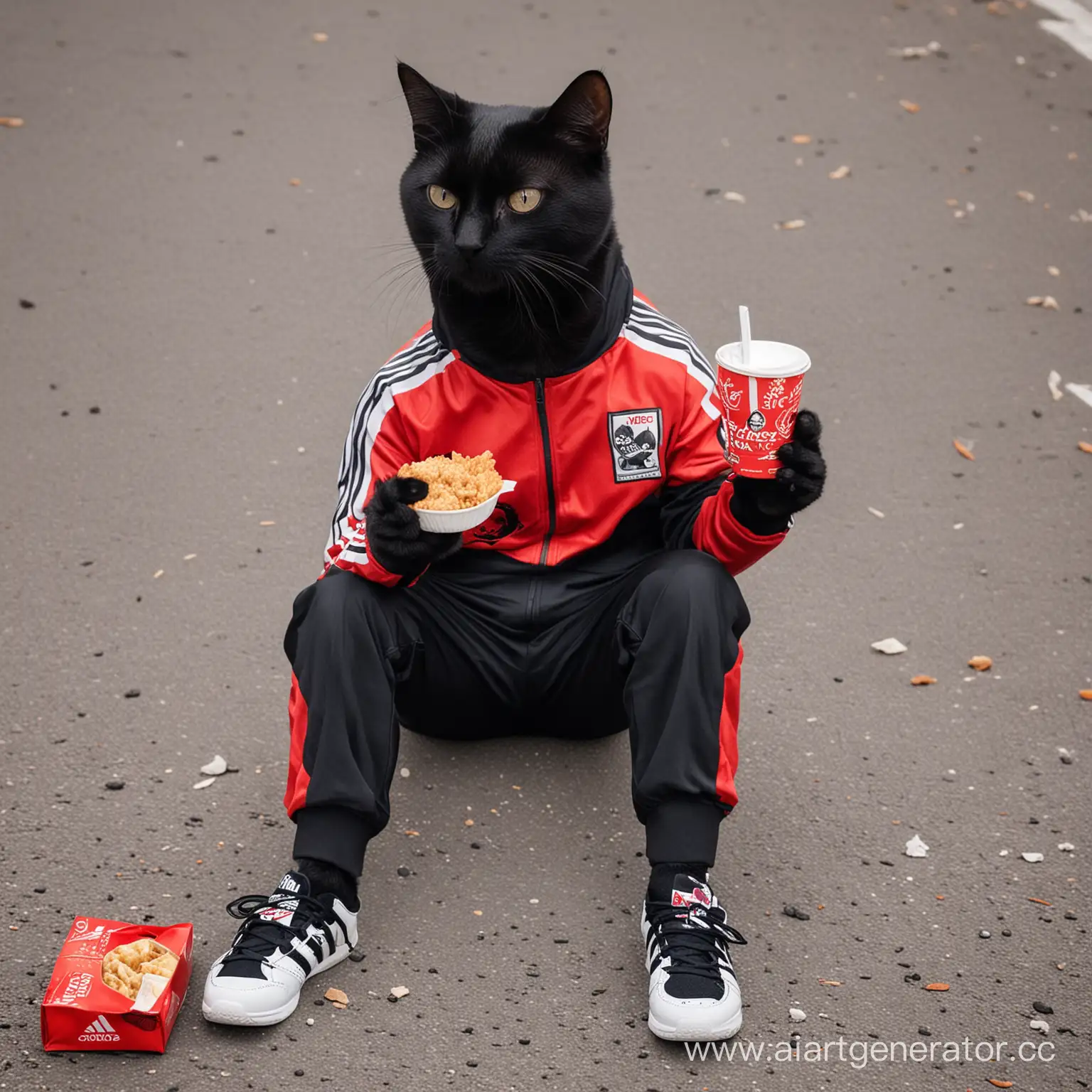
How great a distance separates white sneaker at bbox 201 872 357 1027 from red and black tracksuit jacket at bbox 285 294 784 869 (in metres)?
0.22

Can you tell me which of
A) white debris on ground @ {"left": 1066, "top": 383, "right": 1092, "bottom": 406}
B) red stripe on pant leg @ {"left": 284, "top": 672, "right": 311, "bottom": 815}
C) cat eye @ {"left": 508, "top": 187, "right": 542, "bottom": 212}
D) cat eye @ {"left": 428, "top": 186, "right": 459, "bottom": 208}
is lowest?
white debris on ground @ {"left": 1066, "top": 383, "right": 1092, "bottom": 406}

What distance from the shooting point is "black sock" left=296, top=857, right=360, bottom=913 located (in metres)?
3.12

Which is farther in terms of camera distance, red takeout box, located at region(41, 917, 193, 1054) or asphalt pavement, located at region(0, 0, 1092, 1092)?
asphalt pavement, located at region(0, 0, 1092, 1092)

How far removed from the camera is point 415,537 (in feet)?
9.75

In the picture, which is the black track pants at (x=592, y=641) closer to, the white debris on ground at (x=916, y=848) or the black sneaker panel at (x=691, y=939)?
the black sneaker panel at (x=691, y=939)

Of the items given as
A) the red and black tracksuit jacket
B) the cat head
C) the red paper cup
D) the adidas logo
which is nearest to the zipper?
the red and black tracksuit jacket

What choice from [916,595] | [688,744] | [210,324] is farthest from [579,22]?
[688,744]

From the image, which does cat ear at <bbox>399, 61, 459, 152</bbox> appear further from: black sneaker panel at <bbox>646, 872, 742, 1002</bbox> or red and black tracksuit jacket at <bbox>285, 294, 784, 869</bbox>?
black sneaker panel at <bbox>646, 872, 742, 1002</bbox>

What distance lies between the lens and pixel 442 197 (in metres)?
3.14

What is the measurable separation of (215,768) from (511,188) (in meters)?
1.80

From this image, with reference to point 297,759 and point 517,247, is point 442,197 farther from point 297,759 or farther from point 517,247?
point 297,759

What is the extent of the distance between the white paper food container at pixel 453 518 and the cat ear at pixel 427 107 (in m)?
0.86

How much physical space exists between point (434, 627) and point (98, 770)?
112 cm

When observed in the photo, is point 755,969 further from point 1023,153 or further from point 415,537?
point 1023,153
